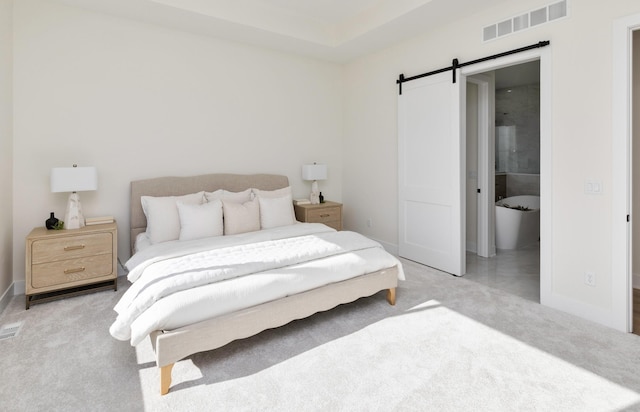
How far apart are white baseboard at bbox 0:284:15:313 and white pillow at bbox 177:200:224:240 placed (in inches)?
59.9

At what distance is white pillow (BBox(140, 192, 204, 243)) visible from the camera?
3535mm

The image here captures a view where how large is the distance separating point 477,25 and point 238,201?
3225 mm

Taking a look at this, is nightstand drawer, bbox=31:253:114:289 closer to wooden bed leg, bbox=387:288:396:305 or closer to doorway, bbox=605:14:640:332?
wooden bed leg, bbox=387:288:396:305

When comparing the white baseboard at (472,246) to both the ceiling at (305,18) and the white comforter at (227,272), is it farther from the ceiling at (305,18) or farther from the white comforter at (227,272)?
the ceiling at (305,18)

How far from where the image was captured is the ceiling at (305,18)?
352cm

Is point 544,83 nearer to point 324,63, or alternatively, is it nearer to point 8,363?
point 324,63

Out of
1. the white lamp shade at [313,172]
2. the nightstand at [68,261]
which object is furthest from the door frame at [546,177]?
the nightstand at [68,261]

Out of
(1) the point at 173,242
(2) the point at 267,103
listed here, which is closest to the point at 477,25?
(2) the point at 267,103

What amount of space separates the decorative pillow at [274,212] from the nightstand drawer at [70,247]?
1557 mm

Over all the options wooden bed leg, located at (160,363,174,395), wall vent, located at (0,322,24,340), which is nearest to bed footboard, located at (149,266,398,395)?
wooden bed leg, located at (160,363,174,395)

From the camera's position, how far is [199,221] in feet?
11.8

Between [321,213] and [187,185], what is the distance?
1.77m

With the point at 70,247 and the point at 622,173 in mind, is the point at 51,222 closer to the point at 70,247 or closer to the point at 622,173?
the point at 70,247

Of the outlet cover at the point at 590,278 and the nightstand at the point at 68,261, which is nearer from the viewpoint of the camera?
the outlet cover at the point at 590,278
